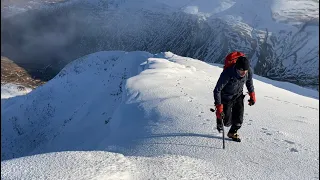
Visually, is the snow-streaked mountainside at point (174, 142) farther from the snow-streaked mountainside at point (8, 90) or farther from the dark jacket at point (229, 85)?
the dark jacket at point (229, 85)

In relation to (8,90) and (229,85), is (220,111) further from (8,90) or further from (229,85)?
(8,90)

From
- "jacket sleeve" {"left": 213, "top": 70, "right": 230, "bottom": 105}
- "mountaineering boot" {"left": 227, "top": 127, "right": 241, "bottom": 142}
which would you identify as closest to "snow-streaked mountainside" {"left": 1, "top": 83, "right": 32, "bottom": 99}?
"jacket sleeve" {"left": 213, "top": 70, "right": 230, "bottom": 105}

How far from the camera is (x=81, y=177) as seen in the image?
22.9 feet

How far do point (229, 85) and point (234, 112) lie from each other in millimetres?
1095

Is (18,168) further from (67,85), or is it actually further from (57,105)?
(67,85)

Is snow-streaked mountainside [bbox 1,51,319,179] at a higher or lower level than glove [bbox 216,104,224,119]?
lower

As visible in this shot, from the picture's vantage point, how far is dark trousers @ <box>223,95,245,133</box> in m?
10.2

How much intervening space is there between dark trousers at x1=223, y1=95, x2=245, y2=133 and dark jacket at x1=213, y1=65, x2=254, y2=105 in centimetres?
16

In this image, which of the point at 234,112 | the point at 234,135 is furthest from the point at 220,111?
the point at 234,135

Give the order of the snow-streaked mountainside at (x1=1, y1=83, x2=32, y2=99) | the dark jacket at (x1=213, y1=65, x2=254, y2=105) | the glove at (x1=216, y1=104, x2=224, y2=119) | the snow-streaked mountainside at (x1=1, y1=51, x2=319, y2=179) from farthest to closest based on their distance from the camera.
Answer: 1. the glove at (x1=216, y1=104, x2=224, y2=119)
2. the dark jacket at (x1=213, y1=65, x2=254, y2=105)
3. the snow-streaked mountainside at (x1=1, y1=51, x2=319, y2=179)
4. the snow-streaked mountainside at (x1=1, y1=83, x2=32, y2=99)

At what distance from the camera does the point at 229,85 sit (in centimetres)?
983

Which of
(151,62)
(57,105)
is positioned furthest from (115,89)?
(57,105)

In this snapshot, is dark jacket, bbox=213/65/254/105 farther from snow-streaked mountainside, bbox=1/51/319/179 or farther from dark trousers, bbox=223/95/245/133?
snow-streaked mountainside, bbox=1/51/319/179

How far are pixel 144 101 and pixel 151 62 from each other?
542 inches
